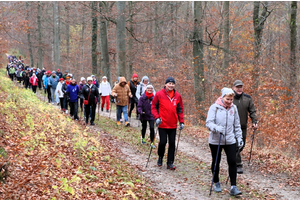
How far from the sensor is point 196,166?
Answer: 27.2 feet

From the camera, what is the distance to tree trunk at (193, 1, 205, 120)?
1542cm

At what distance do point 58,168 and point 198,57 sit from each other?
11230 millimetres

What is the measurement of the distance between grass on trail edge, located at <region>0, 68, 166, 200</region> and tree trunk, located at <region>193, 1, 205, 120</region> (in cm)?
774

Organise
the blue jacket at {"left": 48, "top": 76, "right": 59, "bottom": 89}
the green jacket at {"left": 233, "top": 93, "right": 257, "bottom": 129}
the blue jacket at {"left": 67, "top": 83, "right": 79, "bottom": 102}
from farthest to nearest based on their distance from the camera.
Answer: the blue jacket at {"left": 48, "top": 76, "right": 59, "bottom": 89} → the blue jacket at {"left": 67, "top": 83, "right": 79, "bottom": 102} → the green jacket at {"left": 233, "top": 93, "right": 257, "bottom": 129}

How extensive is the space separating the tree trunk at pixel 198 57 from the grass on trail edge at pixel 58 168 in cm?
774

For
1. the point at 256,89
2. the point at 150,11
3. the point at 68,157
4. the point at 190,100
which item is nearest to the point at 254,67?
the point at 256,89

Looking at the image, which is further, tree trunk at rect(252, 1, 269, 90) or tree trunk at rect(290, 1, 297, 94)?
tree trunk at rect(290, 1, 297, 94)

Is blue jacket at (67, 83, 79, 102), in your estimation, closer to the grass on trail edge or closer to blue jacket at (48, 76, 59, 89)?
the grass on trail edge

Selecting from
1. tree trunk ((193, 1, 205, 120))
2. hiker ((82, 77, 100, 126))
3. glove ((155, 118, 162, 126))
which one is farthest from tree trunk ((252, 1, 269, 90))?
glove ((155, 118, 162, 126))

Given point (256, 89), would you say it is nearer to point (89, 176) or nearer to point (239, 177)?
point (239, 177)

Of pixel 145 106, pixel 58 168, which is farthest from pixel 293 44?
pixel 58 168

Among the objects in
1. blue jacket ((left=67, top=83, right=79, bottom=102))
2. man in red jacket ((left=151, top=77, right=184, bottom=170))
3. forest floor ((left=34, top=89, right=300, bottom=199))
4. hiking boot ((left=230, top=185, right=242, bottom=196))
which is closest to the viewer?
hiking boot ((left=230, top=185, right=242, bottom=196))

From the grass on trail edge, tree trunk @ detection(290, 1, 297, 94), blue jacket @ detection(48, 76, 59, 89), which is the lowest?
the grass on trail edge

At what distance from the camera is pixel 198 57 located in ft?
51.7
